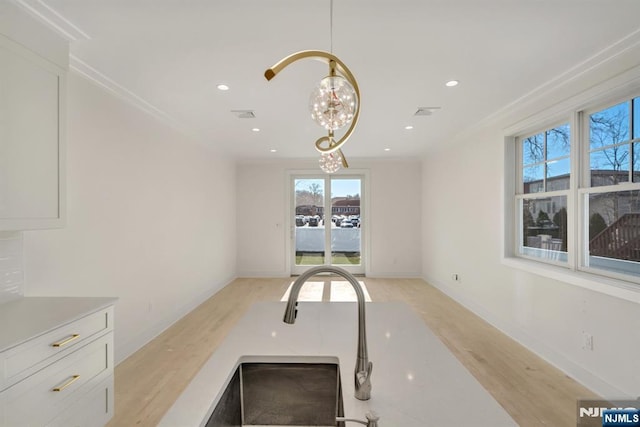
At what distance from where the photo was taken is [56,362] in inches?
59.1

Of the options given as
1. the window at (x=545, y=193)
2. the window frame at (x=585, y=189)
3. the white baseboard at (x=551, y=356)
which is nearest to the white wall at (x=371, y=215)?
the white baseboard at (x=551, y=356)

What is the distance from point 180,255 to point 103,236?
140 cm

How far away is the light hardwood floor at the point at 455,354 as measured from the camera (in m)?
2.11

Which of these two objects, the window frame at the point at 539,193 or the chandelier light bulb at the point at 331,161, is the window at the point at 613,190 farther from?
the chandelier light bulb at the point at 331,161

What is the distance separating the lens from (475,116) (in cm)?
364

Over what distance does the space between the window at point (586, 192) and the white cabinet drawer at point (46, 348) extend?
11.9 ft

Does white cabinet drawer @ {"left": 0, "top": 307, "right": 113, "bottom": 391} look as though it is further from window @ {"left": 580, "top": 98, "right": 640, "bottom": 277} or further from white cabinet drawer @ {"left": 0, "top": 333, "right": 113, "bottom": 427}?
window @ {"left": 580, "top": 98, "right": 640, "bottom": 277}

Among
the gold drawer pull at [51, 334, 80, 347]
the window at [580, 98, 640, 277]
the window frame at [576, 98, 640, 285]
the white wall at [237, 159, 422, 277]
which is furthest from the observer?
the white wall at [237, 159, 422, 277]

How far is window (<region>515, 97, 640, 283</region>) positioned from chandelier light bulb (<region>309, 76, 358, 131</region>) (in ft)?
7.91

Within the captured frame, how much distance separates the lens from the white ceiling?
1.73 meters

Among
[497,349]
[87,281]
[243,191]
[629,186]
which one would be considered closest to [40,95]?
[87,281]

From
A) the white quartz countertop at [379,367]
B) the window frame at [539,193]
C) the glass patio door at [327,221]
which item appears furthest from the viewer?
the glass patio door at [327,221]

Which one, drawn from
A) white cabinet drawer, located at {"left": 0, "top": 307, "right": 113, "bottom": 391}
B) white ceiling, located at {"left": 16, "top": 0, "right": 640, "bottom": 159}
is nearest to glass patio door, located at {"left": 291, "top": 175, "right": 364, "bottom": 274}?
white ceiling, located at {"left": 16, "top": 0, "right": 640, "bottom": 159}

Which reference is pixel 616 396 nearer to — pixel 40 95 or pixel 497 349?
pixel 497 349
